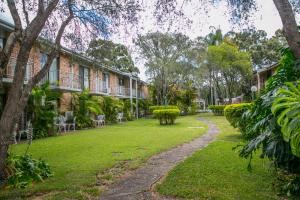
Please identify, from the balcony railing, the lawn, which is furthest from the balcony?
the lawn

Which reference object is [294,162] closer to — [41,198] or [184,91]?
[41,198]

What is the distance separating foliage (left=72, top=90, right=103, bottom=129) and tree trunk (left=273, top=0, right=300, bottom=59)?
18.5 metres

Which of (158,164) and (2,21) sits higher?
(2,21)

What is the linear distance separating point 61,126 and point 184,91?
27.0 metres

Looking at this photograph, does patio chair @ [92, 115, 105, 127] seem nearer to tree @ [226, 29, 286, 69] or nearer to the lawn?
the lawn

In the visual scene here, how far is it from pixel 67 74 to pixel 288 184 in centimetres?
1748

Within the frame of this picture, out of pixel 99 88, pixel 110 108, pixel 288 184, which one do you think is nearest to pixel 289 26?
pixel 288 184

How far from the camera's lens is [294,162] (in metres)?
4.77

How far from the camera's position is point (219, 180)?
6129 millimetres

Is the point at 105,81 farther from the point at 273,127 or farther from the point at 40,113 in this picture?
the point at 273,127

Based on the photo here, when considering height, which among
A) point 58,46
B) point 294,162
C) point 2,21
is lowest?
point 294,162

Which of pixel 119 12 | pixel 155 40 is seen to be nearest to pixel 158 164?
pixel 119 12

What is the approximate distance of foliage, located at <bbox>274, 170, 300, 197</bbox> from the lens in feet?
16.6

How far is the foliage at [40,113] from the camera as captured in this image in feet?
53.2
